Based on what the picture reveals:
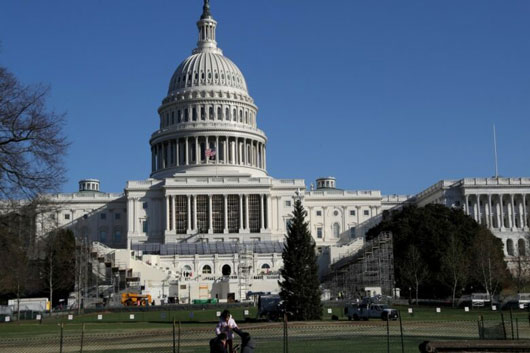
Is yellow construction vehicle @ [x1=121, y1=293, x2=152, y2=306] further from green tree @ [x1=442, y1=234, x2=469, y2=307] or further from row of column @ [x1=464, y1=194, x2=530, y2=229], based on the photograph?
row of column @ [x1=464, y1=194, x2=530, y2=229]

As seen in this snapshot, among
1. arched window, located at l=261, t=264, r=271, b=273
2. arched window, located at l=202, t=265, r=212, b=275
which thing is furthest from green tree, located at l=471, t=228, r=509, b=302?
arched window, located at l=202, t=265, r=212, b=275

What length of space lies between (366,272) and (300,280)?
160 feet

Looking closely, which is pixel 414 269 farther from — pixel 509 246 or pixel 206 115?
pixel 206 115

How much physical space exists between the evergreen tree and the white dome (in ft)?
362

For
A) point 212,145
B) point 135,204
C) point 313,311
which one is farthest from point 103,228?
point 313,311

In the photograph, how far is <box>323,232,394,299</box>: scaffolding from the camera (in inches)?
3851

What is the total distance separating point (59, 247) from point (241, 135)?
199 feet

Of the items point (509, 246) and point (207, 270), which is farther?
point (509, 246)

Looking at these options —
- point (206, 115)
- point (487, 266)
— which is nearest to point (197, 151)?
point (206, 115)

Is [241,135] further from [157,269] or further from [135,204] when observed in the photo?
[157,269]

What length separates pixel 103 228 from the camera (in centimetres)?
15900

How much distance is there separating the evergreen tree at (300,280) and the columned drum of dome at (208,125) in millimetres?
95463

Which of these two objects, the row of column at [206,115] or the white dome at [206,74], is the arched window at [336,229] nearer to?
the row of column at [206,115]

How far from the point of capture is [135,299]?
96.8m
